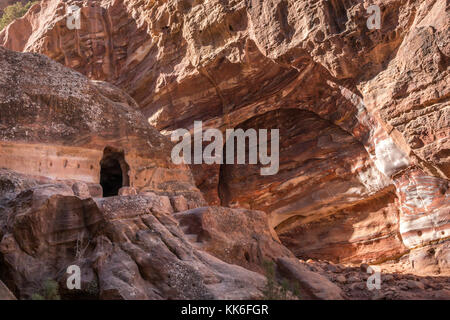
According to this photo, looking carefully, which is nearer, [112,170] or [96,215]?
[96,215]

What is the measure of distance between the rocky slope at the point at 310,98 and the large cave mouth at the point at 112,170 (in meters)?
0.62

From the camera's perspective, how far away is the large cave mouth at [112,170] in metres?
9.41

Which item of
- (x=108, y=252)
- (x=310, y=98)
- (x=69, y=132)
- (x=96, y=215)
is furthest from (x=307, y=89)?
(x=108, y=252)

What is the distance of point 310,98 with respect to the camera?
41.1 ft

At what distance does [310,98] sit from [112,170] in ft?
18.4

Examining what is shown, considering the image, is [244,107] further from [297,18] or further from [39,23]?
[39,23]

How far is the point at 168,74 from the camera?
1481 centimetres

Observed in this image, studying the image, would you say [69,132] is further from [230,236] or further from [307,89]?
[307,89]

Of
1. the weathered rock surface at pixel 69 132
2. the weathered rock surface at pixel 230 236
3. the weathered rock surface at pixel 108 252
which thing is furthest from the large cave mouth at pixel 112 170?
the weathered rock surface at pixel 108 252

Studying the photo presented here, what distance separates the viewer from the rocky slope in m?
9.45

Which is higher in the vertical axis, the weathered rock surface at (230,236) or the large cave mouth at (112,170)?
the large cave mouth at (112,170)

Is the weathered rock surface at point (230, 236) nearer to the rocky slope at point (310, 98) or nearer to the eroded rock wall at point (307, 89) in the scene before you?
the rocky slope at point (310, 98)

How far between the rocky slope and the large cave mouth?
62 cm

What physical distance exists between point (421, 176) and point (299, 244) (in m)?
4.12
